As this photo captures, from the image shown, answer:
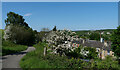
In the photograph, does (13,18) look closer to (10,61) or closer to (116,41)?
(10,61)

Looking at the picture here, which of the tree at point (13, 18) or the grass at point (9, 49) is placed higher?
the tree at point (13, 18)

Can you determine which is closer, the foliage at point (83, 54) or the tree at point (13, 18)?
the foliage at point (83, 54)

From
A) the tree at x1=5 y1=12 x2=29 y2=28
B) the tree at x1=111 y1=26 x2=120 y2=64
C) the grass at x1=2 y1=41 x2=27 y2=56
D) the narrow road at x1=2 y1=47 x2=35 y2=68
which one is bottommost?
the narrow road at x1=2 y1=47 x2=35 y2=68

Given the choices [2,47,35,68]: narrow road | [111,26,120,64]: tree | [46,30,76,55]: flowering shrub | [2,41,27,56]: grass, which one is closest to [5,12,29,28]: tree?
[2,41,27,56]: grass

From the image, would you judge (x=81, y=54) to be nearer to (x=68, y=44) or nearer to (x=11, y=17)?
(x=68, y=44)

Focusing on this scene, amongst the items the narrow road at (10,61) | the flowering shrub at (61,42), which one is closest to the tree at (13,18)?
the narrow road at (10,61)

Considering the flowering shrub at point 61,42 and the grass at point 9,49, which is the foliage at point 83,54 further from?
the grass at point 9,49

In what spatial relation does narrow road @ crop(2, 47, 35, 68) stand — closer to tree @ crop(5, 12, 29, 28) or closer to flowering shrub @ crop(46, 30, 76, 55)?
flowering shrub @ crop(46, 30, 76, 55)

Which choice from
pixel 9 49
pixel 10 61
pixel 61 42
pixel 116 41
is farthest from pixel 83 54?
pixel 9 49

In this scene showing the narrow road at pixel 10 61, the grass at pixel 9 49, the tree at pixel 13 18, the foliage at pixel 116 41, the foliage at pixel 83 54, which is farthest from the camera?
the tree at pixel 13 18

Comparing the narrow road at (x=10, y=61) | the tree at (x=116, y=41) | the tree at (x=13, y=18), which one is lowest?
the narrow road at (x=10, y=61)

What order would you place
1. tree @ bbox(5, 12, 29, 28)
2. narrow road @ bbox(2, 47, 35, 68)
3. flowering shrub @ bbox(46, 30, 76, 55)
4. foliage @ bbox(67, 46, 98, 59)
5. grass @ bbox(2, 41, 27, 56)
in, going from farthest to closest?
tree @ bbox(5, 12, 29, 28), grass @ bbox(2, 41, 27, 56), foliage @ bbox(67, 46, 98, 59), flowering shrub @ bbox(46, 30, 76, 55), narrow road @ bbox(2, 47, 35, 68)

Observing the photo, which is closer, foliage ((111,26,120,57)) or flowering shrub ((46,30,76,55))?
flowering shrub ((46,30,76,55))

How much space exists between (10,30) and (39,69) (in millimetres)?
29970
